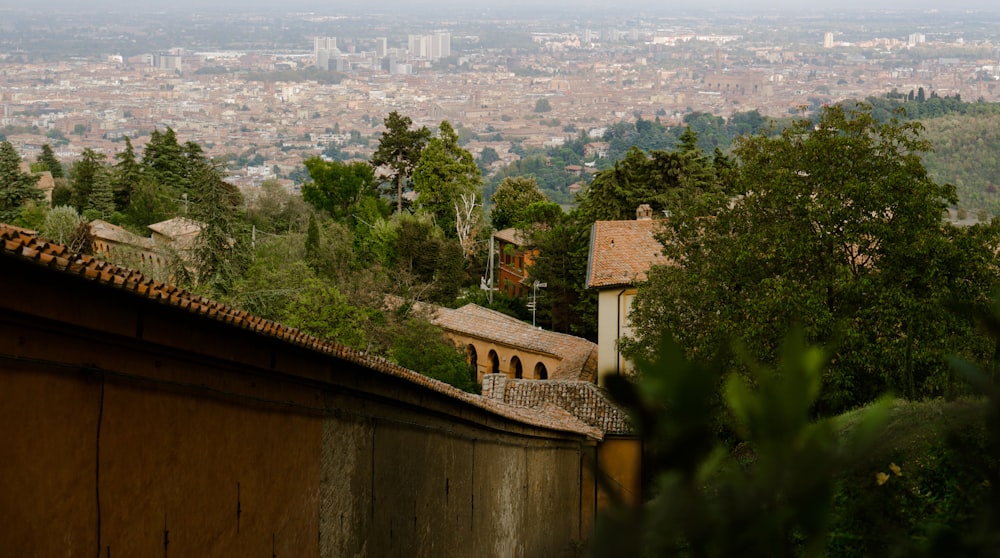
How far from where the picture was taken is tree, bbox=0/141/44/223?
182ft

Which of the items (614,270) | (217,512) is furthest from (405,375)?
(614,270)

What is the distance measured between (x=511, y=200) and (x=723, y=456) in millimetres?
57938

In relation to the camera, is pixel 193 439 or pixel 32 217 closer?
pixel 193 439

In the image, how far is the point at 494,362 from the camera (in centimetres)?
3509

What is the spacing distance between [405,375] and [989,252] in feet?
31.3

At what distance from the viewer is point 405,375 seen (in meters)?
9.38

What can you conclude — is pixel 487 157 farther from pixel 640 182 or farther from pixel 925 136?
pixel 640 182

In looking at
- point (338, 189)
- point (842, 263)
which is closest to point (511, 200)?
point (338, 189)

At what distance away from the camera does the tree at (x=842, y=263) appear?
48.5 ft

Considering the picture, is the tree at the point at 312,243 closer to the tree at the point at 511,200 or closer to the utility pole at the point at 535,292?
the utility pole at the point at 535,292

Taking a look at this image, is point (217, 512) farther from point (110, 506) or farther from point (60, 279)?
point (60, 279)

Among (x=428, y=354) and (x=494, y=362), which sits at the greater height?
(x=428, y=354)

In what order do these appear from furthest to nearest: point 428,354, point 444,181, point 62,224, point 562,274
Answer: point 444,181 < point 62,224 < point 562,274 < point 428,354

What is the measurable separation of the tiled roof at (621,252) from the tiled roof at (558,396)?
133 inches
